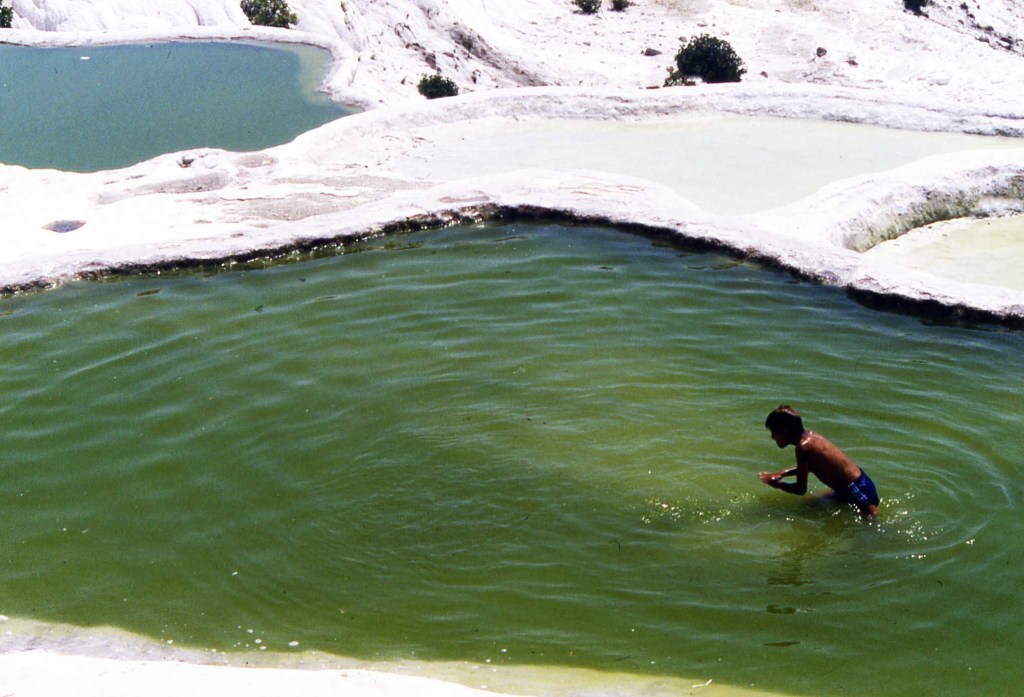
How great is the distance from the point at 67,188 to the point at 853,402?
9025 mm

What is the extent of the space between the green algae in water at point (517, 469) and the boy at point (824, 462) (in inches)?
7.5

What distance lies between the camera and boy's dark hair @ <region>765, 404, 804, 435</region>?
6.76m

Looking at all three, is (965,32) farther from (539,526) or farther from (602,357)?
(539,526)

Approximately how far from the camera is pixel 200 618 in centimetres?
622

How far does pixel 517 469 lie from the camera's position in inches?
299

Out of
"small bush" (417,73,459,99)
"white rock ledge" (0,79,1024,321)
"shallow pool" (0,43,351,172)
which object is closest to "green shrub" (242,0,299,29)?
"shallow pool" (0,43,351,172)

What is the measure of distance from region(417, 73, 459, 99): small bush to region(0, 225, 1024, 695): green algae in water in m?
8.68

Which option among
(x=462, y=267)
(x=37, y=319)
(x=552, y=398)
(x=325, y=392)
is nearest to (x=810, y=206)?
(x=462, y=267)

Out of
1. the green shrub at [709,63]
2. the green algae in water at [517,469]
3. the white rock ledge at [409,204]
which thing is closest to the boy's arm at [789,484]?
the green algae in water at [517,469]

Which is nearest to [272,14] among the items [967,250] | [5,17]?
[5,17]

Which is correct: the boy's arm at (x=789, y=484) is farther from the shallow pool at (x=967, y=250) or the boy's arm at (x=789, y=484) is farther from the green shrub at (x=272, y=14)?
the green shrub at (x=272, y=14)

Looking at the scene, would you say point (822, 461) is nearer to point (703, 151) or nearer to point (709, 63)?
point (703, 151)

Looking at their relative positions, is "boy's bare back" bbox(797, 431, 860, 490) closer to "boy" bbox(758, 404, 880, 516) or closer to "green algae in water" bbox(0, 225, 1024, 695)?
"boy" bbox(758, 404, 880, 516)

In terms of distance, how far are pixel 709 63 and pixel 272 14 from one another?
30.3 feet
